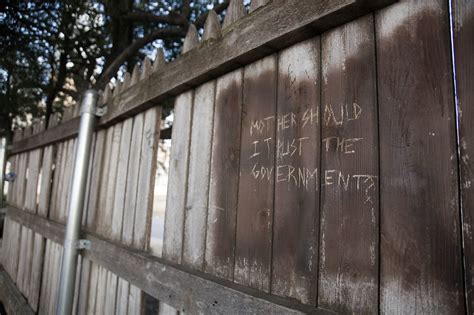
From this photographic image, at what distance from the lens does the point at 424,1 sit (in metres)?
0.93

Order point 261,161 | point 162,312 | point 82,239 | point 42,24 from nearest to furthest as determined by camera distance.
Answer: point 261,161 → point 162,312 → point 82,239 → point 42,24

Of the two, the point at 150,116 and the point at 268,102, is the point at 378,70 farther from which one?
the point at 150,116

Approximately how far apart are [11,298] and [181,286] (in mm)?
3271

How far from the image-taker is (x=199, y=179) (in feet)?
5.26

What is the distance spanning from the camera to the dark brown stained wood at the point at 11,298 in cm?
334

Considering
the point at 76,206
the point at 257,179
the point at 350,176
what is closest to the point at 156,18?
the point at 76,206

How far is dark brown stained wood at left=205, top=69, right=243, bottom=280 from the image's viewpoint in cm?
140

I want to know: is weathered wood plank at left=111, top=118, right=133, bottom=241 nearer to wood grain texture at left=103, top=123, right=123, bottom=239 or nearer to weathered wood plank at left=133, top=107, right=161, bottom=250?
wood grain texture at left=103, top=123, right=123, bottom=239

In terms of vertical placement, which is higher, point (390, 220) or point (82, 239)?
point (390, 220)

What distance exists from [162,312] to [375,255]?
3.78ft

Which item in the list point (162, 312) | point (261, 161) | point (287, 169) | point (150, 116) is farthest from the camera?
point (150, 116)

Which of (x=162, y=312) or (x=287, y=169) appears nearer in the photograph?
(x=287, y=169)

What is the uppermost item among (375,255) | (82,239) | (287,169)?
(287,169)

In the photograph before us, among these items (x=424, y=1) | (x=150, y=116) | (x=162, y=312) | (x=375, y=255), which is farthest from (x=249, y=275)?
(x=150, y=116)
